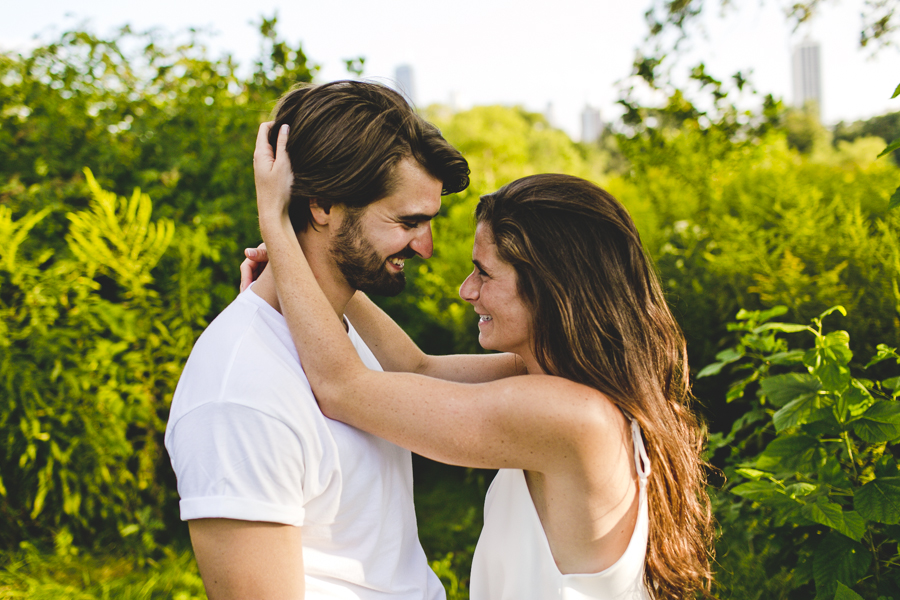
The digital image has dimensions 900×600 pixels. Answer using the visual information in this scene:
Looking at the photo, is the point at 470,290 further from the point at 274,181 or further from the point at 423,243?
the point at 274,181

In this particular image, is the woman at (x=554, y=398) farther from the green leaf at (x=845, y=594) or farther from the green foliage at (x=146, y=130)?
the green foliage at (x=146, y=130)

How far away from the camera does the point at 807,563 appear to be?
6.34 feet

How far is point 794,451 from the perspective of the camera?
200 cm

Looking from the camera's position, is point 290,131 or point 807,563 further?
point 807,563

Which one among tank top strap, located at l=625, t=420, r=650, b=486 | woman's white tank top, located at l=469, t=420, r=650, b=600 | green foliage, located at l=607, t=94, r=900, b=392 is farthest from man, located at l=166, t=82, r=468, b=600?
green foliage, located at l=607, t=94, r=900, b=392

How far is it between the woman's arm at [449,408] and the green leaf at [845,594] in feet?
2.66

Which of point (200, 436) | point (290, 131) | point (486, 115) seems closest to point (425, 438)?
point (200, 436)

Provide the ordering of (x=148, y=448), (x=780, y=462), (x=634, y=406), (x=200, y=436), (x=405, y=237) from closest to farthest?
(x=200, y=436), (x=634, y=406), (x=405, y=237), (x=780, y=462), (x=148, y=448)

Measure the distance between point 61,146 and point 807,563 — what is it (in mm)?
5260

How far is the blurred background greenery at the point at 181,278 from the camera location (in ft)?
10.9

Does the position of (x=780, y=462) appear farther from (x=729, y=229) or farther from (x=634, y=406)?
(x=729, y=229)

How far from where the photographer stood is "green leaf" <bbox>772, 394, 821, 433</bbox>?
6.33 ft

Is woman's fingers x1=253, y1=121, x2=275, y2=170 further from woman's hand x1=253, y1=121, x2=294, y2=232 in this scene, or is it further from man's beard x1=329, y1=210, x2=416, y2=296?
man's beard x1=329, y1=210, x2=416, y2=296

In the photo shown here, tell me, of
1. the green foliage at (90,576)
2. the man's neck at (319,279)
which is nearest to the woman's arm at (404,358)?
the man's neck at (319,279)
